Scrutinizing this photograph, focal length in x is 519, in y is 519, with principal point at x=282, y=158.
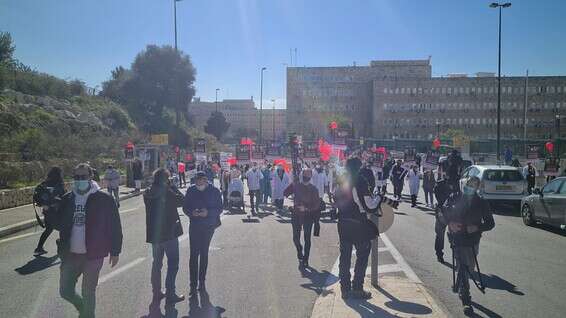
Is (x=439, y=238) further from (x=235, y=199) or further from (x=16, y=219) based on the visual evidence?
(x=16, y=219)

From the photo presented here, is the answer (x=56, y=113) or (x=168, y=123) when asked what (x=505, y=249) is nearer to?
(x=56, y=113)

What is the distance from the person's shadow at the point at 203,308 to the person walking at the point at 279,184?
11.5 meters

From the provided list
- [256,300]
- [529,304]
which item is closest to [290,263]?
[256,300]

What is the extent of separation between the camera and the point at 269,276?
8.28 metres

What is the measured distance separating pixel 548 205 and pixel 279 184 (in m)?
8.68

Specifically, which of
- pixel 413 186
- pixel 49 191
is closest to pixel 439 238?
pixel 49 191

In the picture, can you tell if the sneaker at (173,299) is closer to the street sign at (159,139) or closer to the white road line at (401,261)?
the white road line at (401,261)

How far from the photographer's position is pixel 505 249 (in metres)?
10.9

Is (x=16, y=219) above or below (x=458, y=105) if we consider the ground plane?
below

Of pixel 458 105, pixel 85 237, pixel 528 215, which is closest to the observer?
pixel 85 237

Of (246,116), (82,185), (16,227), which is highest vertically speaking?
(246,116)

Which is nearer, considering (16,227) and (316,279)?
(316,279)

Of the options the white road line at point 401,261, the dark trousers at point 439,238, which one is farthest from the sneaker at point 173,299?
the dark trousers at point 439,238

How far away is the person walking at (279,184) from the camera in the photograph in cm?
1855
